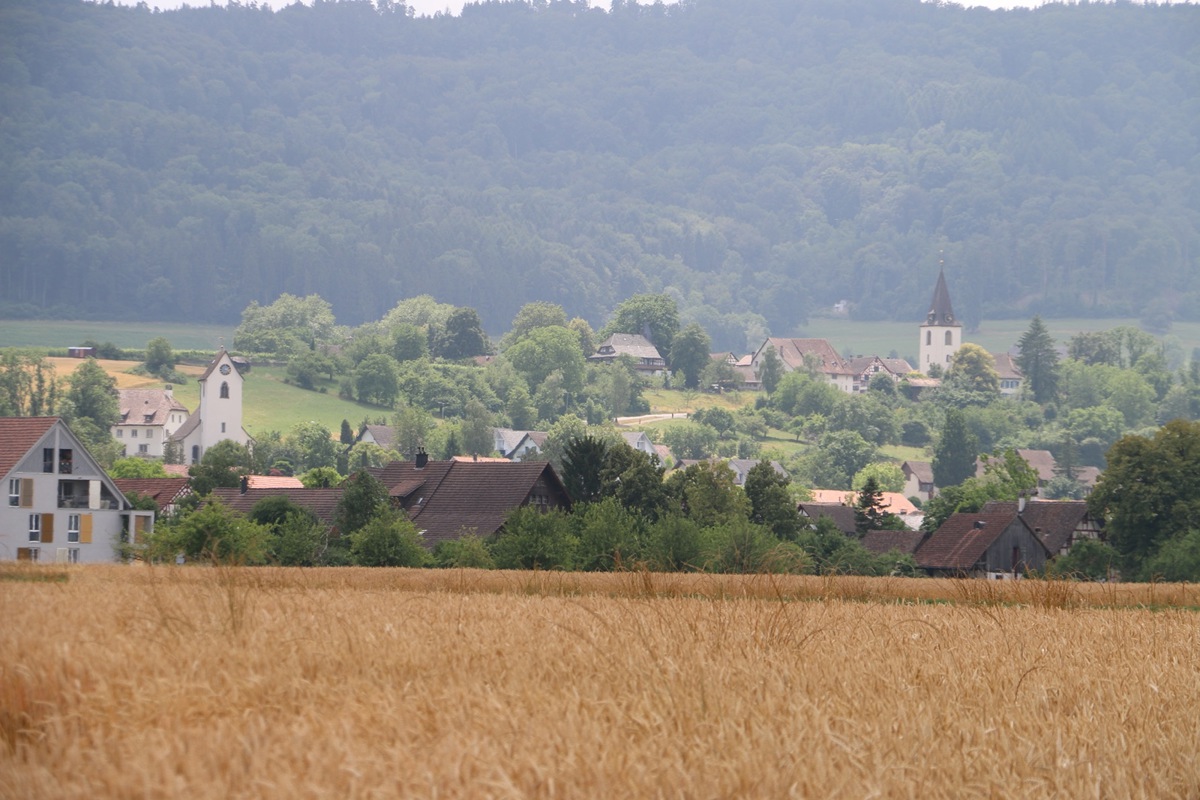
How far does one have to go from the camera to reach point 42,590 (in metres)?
14.4

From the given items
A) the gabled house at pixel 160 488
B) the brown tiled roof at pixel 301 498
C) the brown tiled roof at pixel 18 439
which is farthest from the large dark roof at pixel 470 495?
the gabled house at pixel 160 488

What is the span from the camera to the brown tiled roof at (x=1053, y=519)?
9494 cm

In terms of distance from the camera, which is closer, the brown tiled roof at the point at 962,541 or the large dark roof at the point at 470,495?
the large dark roof at the point at 470,495

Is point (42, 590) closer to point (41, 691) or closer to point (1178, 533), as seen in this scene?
point (41, 691)

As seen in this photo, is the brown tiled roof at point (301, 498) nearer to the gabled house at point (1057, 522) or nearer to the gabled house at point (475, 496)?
the gabled house at point (475, 496)

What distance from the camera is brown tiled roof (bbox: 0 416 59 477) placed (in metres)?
63.3

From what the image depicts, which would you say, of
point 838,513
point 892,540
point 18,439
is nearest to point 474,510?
point 18,439

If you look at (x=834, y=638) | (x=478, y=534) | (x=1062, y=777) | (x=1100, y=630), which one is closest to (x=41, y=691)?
(x=1062, y=777)

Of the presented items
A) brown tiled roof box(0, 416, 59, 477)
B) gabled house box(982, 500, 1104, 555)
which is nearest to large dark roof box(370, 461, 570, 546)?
brown tiled roof box(0, 416, 59, 477)

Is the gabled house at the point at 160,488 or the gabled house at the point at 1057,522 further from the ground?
the gabled house at the point at 1057,522

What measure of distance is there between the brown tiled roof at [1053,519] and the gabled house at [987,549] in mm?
2328

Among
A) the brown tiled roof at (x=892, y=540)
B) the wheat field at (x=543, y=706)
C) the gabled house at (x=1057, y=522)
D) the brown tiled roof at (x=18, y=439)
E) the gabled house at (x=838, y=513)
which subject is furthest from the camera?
the gabled house at (x=838, y=513)

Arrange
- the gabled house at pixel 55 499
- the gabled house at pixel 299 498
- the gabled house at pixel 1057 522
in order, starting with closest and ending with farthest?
the gabled house at pixel 55 499, the gabled house at pixel 299 498, the gabled house at pixel 1057 522

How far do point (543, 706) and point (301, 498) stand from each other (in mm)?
81850
